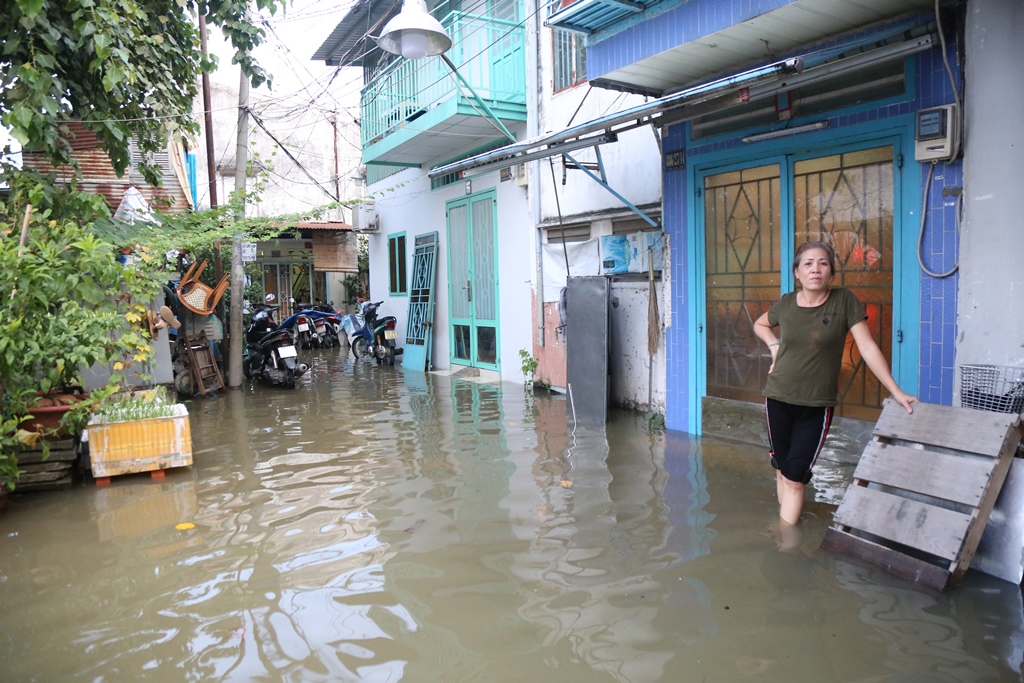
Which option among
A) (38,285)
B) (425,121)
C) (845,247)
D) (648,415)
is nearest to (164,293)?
(425,121)

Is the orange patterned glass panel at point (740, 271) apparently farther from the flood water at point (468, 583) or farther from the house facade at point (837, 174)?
the flood water at point (468, 583)

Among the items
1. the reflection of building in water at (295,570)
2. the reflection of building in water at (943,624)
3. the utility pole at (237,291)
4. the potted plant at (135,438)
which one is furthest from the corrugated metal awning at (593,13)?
the utility pole at (237,291)

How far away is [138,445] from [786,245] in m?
5.39

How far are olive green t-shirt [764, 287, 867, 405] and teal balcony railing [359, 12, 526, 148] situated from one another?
21.1 ft

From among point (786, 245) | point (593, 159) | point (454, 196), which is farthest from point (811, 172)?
point (454, 196)

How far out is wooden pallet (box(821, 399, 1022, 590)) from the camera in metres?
3.20

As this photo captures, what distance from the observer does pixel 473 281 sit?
11.2 m

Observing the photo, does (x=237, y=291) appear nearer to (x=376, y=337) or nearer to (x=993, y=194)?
(x=376, y=337)

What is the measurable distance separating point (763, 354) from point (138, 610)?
4858mm

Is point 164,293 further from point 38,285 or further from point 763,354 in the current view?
point 763,354

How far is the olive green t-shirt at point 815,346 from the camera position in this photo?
3715 mm

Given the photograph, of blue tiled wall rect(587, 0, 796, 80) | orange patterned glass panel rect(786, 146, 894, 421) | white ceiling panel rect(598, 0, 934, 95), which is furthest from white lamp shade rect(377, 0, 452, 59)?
orange patterned glass panel rect(786, 146, 894, 421)

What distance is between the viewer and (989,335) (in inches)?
160

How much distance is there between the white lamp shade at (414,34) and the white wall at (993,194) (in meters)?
4.01
